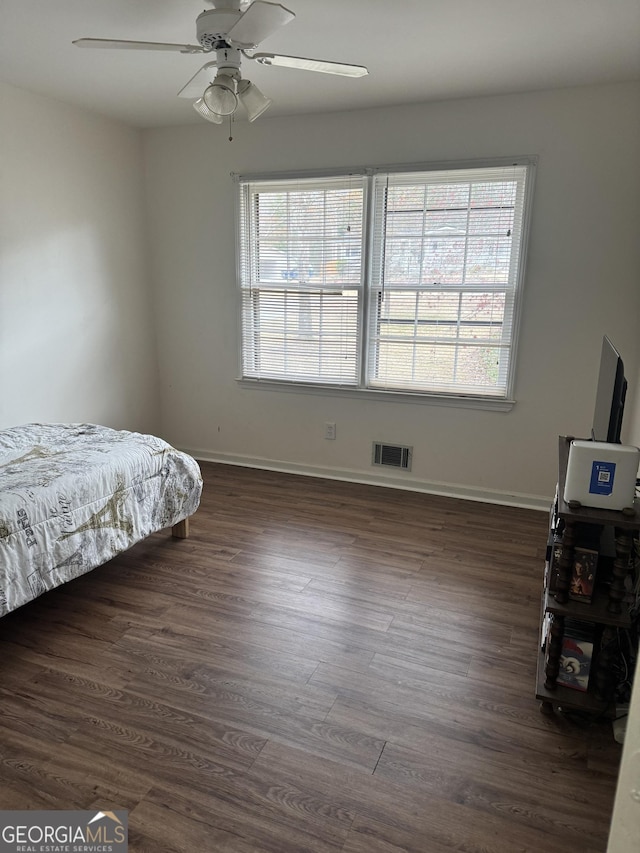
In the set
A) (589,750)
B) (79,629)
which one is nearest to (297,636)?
(79,629)

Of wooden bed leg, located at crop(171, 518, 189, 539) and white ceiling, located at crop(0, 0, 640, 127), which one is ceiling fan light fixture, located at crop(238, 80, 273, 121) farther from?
wooden bed leg, located at crop(171, 518, 189, 539)

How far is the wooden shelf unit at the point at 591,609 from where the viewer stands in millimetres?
1722

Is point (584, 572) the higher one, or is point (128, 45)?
point (128, 45)

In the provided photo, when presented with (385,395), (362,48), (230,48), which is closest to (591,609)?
(385,395)

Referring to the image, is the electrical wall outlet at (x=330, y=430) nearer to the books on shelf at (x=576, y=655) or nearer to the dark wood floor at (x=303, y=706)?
the dark wood floor at (x=303, y=706)

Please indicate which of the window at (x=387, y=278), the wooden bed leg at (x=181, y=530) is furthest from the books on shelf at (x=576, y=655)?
the wooden bed leg at (x=181, y=530)

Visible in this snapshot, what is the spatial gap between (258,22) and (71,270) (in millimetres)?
2430

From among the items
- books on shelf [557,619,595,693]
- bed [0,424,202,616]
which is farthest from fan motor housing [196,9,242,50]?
books on shelf [557,619,595,693]

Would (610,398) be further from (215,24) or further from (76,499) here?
(76,499)

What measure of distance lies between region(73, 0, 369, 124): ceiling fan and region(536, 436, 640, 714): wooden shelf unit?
A: 6.18ft

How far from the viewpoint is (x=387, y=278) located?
12.3 feet

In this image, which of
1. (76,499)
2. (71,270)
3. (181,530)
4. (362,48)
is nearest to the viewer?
(76,499)

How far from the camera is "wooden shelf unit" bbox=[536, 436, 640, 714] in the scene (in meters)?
1.72

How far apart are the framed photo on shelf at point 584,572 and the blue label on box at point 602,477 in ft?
0.70
